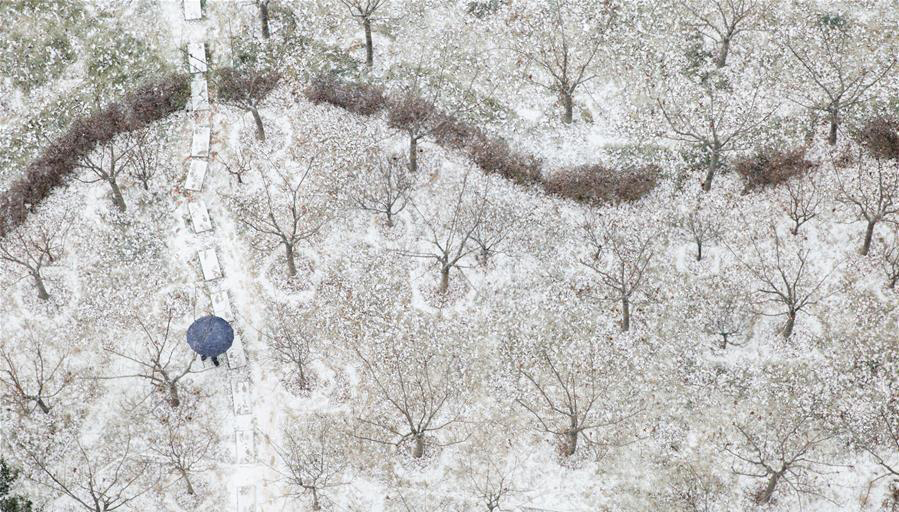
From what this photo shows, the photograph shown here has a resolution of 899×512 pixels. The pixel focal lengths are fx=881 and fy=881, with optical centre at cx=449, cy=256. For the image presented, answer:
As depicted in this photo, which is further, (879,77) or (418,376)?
(879,77)

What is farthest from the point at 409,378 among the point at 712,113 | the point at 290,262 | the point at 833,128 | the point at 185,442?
the point at 833,128

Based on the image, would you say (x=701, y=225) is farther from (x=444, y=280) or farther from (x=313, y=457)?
(x=313, y=457)

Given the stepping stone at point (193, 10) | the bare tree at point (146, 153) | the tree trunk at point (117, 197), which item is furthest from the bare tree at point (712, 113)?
the tree trunk at point (117, 197)

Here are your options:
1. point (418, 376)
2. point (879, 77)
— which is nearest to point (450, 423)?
point (418, 376)

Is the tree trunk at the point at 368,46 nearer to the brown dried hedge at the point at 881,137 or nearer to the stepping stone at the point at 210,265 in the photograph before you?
the stepping stone at the point at 210,265

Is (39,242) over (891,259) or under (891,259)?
under

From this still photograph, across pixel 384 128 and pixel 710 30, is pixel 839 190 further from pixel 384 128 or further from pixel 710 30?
pixel 384 128

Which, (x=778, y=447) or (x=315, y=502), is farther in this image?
(x=778, y=447)
